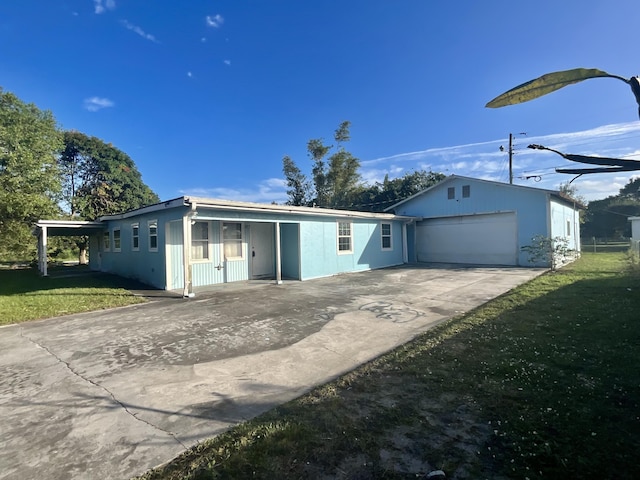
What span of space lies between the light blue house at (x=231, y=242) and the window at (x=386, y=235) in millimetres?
51

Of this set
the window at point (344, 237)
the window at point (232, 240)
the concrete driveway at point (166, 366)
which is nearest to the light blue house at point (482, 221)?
the window at point (344, 237)

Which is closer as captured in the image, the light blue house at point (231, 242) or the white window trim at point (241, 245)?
the light blue house at point (231, 242)

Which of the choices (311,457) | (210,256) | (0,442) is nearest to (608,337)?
(311,457)

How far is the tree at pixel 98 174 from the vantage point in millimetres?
Result: 29141

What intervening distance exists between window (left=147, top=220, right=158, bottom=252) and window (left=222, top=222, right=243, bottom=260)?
88.1 inches

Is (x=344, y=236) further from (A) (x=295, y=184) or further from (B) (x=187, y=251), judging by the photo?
(A) (x=295, y=184)

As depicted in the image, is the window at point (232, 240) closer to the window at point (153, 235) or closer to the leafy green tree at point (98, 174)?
the window at point (153, 235)

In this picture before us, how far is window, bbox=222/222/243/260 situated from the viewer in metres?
11.7

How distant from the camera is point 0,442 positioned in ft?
8.66

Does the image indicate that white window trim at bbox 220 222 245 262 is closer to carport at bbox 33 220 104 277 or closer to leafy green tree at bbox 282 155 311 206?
carport at bbox 33 220 104 277

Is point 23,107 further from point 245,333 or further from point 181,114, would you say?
point 245,333

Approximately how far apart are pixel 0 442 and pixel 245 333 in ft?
10.8

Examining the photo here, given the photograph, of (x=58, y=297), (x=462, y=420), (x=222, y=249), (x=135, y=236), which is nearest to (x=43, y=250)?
(x=135, y=236)

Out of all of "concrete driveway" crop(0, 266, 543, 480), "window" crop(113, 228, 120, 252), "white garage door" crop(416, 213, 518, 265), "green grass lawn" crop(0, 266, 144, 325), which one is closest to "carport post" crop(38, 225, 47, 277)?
"green grass lawn" crop(0, 266, 144, 325)
